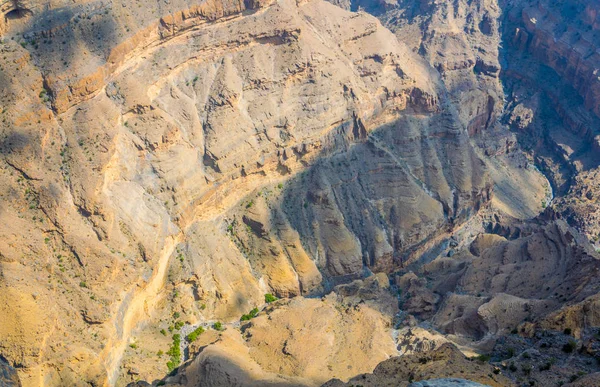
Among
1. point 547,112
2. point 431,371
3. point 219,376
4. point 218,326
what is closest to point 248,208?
point 218,326

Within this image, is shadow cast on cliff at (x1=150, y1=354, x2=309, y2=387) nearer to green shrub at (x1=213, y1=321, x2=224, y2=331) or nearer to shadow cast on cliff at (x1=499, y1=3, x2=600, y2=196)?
green shrub at (x1=213, y1=321, x2=224, y2=331)

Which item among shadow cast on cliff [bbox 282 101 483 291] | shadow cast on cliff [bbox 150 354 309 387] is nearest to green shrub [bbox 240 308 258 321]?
shadow cast on cliff [bbox 282 101 483 291]

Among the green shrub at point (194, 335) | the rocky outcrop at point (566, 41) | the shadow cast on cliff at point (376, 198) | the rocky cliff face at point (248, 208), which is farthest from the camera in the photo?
the rocky outcrop at point (566, 41)

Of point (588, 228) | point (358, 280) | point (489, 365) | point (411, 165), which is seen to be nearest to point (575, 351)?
point (489, 365)

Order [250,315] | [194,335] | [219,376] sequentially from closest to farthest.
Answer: [219,376], [194,335], [250,315]

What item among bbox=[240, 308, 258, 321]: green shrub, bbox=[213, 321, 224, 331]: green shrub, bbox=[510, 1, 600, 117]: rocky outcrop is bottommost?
bbox=[240, 308, 258, 321]: green shrub

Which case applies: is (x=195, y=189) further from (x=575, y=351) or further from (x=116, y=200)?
(x=575, y=351)

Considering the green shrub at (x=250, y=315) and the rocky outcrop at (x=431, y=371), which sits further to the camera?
the green shrub at (x=250, y=315)

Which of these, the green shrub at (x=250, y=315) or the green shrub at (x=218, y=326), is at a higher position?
the green shrub at (x=218, y=326)

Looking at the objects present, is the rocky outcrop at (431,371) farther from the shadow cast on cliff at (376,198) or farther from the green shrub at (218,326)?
the shadow cast on cliff at (376,198)

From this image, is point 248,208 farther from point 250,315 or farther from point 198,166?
point 250,315

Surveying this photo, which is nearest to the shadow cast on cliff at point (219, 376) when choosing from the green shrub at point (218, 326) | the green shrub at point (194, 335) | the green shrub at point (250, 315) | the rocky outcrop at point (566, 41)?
the green shrub at point (194, 335)
